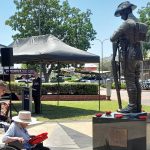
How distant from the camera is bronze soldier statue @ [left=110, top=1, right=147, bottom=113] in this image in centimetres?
826

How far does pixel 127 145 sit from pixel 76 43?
39.4 metres

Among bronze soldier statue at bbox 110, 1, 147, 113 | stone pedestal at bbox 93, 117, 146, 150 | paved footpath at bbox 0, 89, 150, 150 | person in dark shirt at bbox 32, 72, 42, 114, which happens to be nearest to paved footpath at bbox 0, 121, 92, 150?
paved footpath at bbox 0, 89, 150, 150

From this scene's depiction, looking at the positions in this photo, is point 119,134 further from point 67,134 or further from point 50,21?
point 50,21

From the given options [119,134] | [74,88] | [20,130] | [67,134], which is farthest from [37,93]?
[20,130]

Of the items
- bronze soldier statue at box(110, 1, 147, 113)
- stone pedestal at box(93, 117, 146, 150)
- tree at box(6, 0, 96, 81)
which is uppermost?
tree at box(6, 0, 96, 81)

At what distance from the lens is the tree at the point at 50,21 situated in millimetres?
46219

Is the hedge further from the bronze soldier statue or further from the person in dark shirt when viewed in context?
the bronze soldier statue

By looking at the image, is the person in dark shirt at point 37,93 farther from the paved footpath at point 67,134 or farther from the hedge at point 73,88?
the hedge at point 73,88

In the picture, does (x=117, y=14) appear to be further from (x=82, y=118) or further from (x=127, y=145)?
(x=82, y=118)

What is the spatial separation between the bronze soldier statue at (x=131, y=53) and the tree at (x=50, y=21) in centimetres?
3754

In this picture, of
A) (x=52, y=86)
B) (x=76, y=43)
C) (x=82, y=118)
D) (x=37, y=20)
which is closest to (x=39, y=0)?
(x=37, y=20)

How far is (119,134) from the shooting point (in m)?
7.81

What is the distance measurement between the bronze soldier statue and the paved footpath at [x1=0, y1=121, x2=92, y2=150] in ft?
7.71

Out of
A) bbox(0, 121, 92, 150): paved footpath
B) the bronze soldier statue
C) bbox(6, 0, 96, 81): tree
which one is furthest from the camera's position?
bbox(6, 0, 96, 81): tree
